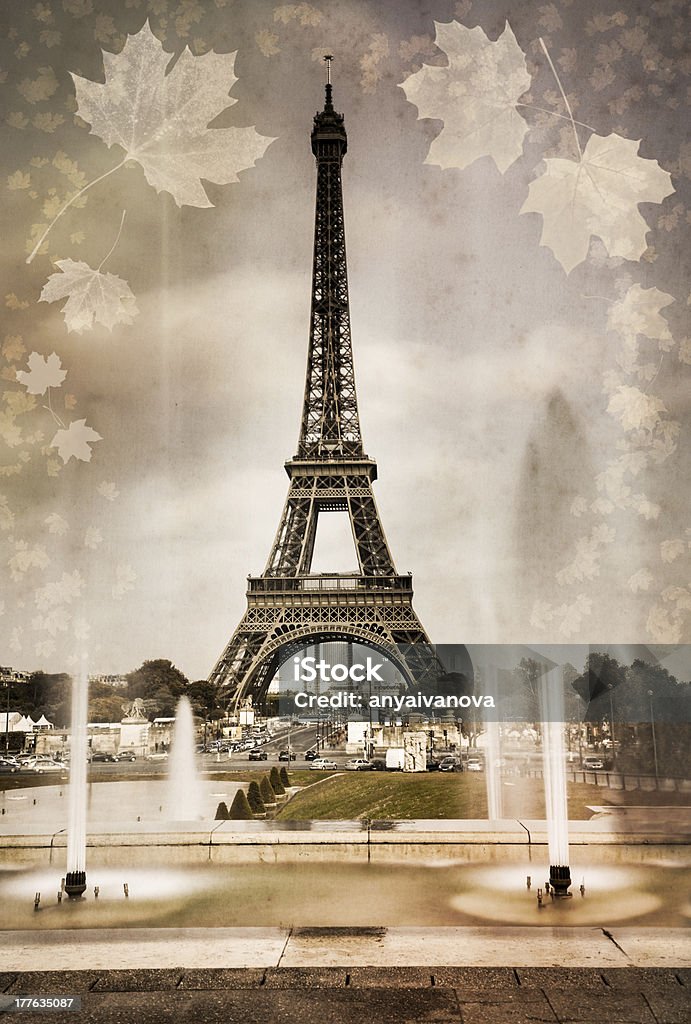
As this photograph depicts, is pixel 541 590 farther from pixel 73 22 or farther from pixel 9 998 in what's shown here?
pixel 73 22

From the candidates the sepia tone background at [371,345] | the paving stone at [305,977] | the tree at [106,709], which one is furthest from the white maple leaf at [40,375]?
the paving stone at [305,977]

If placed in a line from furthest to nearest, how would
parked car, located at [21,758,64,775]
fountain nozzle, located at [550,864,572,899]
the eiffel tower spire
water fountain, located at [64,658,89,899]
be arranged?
1. the eiffel tower spire
2. parked car, located at [21,758,64,775]
3. water fountain, located at [64,658,89,899]
4. fountain nozzle, located at [550,864,572,899]

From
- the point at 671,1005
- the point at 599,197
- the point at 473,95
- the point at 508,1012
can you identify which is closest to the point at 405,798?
the point at 508,1012

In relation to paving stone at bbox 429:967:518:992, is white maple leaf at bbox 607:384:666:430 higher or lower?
higher

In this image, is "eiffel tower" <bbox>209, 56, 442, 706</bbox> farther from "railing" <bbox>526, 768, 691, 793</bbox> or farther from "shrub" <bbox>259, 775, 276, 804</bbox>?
"railing" <bbox>526, 768, 691, 793</bbox>

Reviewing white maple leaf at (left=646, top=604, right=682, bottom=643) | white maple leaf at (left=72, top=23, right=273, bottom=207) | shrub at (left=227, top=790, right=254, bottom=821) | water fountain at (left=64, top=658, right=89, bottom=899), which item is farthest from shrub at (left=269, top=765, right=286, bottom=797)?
white maple leaf at (left=72, top=23, right=273, bottom=207)

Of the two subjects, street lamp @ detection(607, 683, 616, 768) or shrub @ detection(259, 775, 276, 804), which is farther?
shrub @ detection(259, 775, 276, 804)

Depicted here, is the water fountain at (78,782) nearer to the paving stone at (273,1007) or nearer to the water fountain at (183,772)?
the water fountain at (183,772)

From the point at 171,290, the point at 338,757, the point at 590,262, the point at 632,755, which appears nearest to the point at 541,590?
the point at 632,755
